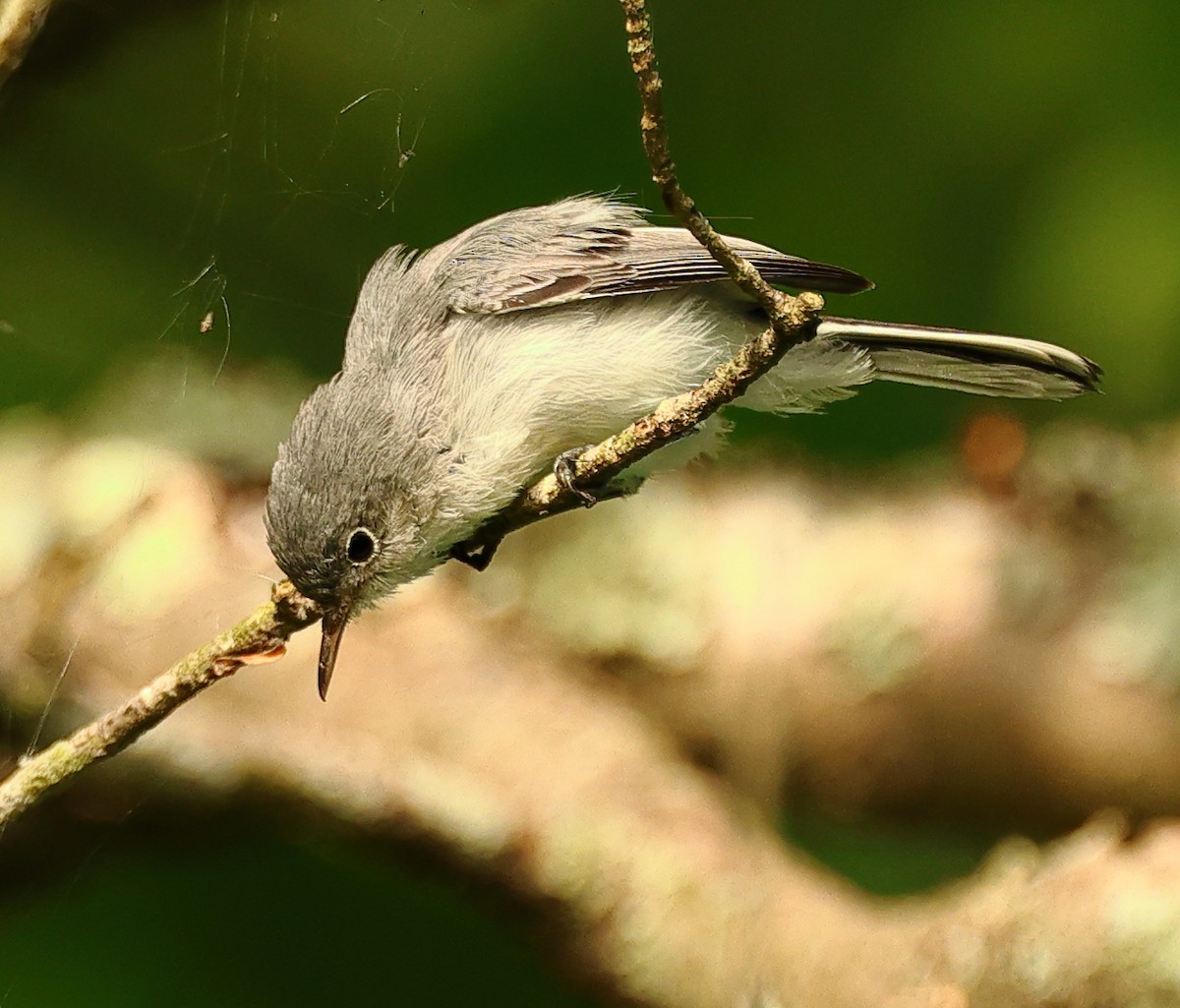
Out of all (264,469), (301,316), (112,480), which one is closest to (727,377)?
(301,316)

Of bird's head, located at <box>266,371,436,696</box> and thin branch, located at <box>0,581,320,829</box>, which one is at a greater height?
bird's head, located at <box>266,371,436,696</box>

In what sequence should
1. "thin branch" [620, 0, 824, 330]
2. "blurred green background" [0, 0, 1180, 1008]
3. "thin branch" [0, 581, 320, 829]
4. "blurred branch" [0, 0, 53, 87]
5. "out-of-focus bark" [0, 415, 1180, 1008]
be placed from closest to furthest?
"thin branch" [620, 0, 824, 330]
"thin branch" [0, 581, 320, 829]
"blurred branch" [0, 0, 53, 87]
"blurred green background" [0, 0, 1180, 1008]
"out-of-focus bark" [0, 415, 1180, 1008]

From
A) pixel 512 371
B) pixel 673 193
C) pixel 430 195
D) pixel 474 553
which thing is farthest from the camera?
pixel 430 195

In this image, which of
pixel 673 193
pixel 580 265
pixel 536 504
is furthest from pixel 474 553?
pixel 673 193

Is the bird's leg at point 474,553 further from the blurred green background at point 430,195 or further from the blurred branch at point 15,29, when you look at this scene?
the blurred branch at point 15,29

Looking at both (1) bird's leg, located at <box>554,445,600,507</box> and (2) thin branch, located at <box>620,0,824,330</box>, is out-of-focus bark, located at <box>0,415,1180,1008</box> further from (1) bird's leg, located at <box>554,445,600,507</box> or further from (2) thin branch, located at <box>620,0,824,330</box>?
(2) thin branch, located at <box>620,0,824,330</box>

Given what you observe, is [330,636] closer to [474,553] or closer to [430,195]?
[474,553]

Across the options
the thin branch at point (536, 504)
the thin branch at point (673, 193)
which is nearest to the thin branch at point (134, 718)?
the thin branch at point (536, 504)

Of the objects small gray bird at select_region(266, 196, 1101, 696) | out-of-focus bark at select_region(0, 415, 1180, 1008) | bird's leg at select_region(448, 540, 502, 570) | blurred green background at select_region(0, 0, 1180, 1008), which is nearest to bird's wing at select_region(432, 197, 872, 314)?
small gray bird at select_region(266, 196, 1101, 696)

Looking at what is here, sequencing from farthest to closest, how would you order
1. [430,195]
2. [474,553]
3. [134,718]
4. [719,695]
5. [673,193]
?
1. [719,695]
2. [430,195]
3. [474,553]
4. [134,718]
5. [673,193]
